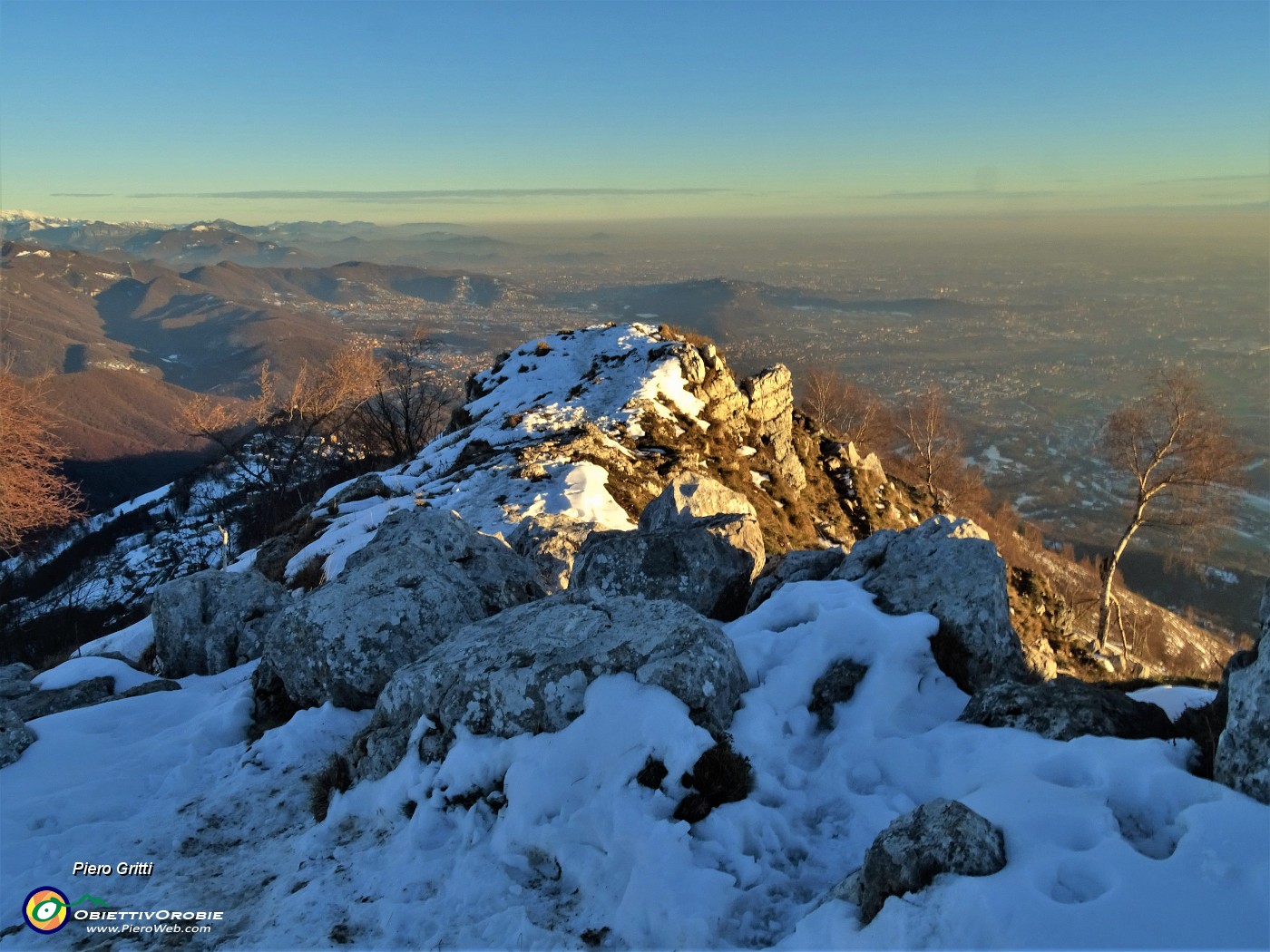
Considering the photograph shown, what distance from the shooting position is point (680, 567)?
13344 millimetres

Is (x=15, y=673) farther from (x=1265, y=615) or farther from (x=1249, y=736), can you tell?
(x=1265, y=615)

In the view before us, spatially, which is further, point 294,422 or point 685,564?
point 294,422

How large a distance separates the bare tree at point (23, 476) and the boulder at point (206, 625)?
22800 millimetres

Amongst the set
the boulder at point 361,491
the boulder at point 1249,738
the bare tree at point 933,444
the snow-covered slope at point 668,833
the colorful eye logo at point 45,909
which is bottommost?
the bare tree at point 933,444

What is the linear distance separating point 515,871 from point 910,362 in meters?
189

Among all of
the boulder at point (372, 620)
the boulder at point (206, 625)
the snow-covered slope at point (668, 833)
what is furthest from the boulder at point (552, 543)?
the snow-covered slope at point (668, 833)

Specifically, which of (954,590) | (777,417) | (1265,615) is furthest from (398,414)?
(1265,615)

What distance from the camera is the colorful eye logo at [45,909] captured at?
6.60m

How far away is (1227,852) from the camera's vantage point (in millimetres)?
4820

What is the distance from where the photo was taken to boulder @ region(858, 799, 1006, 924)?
512 centimetres

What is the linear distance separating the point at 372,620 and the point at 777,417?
1070 inches

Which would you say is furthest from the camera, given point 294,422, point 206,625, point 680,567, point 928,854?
point 294,422

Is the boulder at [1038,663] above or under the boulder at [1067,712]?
under

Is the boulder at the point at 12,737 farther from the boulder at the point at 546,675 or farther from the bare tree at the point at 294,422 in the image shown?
the bare tree at the point at 294,422
